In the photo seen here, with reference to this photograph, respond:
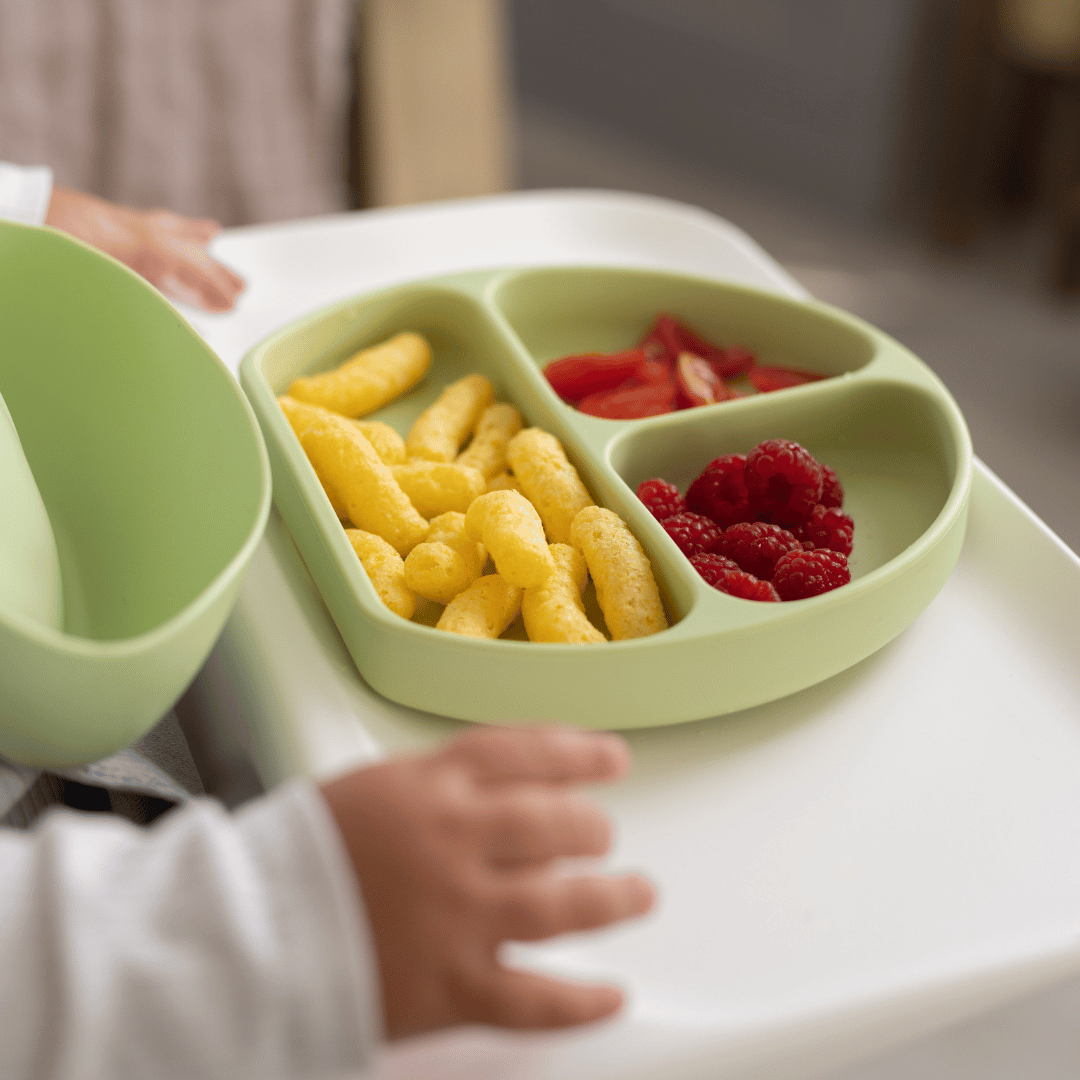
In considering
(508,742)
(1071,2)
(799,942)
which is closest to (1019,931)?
(799,942)

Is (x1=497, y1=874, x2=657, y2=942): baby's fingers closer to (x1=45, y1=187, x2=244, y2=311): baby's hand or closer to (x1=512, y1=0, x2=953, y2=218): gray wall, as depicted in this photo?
(x1=45, y1=187, x2=244, y2=311): baby's hand

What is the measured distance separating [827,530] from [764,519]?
0.04m

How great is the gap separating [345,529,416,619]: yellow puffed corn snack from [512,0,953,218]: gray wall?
214 cm

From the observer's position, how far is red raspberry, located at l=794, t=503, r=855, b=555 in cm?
63

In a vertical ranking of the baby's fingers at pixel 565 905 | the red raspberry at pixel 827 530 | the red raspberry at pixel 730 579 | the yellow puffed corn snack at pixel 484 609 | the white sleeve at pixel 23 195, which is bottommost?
the yellow puffed corn snack at pixel 484 609

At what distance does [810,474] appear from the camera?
63cm

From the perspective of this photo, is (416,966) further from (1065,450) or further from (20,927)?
(1065,450)

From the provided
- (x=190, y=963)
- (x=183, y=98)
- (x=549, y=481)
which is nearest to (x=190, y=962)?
(x=190, y=963)

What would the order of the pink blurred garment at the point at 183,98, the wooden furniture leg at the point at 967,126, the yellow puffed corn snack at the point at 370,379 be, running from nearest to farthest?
the yellow puffed corn snack at the point at 370,379 < the pink blurred garment at the point at 183,98 < the wooden furniture leg at the point at 967,126

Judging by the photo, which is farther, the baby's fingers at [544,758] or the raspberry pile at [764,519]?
the raspberry pile at [764,519]

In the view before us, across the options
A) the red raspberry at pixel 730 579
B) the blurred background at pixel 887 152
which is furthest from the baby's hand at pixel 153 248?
the blurred background at pixel 887 152

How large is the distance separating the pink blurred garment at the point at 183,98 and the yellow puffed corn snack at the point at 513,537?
1.04m

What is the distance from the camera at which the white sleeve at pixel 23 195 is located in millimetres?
746

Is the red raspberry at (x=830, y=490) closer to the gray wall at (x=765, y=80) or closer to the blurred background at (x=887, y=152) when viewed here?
the blurred background at (x=887, y=152)
